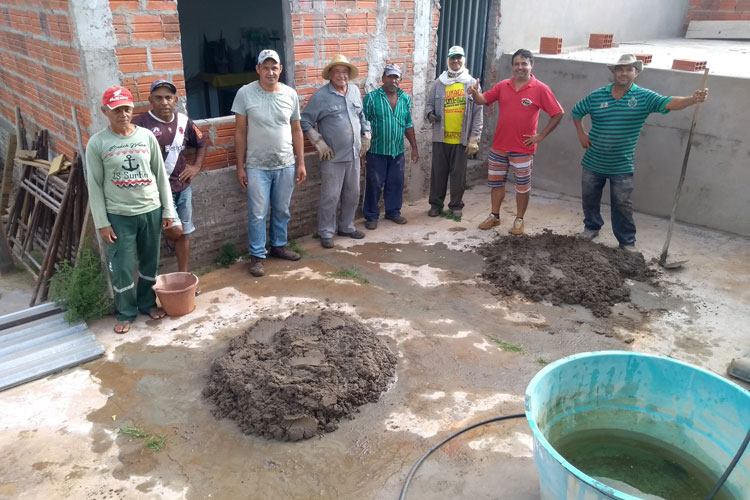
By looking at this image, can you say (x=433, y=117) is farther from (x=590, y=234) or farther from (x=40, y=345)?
(x=40, y=345)

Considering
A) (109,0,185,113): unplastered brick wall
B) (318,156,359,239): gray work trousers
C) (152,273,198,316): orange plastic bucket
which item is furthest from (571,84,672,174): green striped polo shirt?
(152,273,198,316): orange plastic bucket

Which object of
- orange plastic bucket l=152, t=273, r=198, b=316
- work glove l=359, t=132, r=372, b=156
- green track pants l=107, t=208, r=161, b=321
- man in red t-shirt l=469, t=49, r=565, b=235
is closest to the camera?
green track pants l=107, t=208, r=161, b=321

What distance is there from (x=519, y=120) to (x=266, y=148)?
9.28 feet

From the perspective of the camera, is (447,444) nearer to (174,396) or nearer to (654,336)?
(174,396)

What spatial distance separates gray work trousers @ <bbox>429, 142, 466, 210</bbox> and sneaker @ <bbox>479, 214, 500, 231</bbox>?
51 centimetres

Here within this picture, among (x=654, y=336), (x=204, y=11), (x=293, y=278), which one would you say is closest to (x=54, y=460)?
(x=293, y=278)

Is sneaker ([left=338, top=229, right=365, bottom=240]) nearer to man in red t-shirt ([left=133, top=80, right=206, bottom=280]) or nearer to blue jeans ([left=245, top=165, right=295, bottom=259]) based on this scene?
blue jeans ([left=245, top=165, right=295, bottom=259])

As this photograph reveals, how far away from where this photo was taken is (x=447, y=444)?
11.2 ft

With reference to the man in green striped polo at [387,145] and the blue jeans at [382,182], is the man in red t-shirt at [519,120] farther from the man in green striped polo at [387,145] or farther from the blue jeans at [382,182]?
the blue jeans at [382,182]

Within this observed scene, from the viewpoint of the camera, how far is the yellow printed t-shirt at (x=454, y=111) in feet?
21.6

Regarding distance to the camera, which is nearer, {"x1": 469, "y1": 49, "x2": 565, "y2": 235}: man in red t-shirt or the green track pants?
the green track pants

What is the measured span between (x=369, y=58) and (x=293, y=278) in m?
2.78

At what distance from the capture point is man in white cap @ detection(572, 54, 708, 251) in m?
5.59

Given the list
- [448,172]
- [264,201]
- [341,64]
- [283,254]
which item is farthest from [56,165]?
[448,172]
